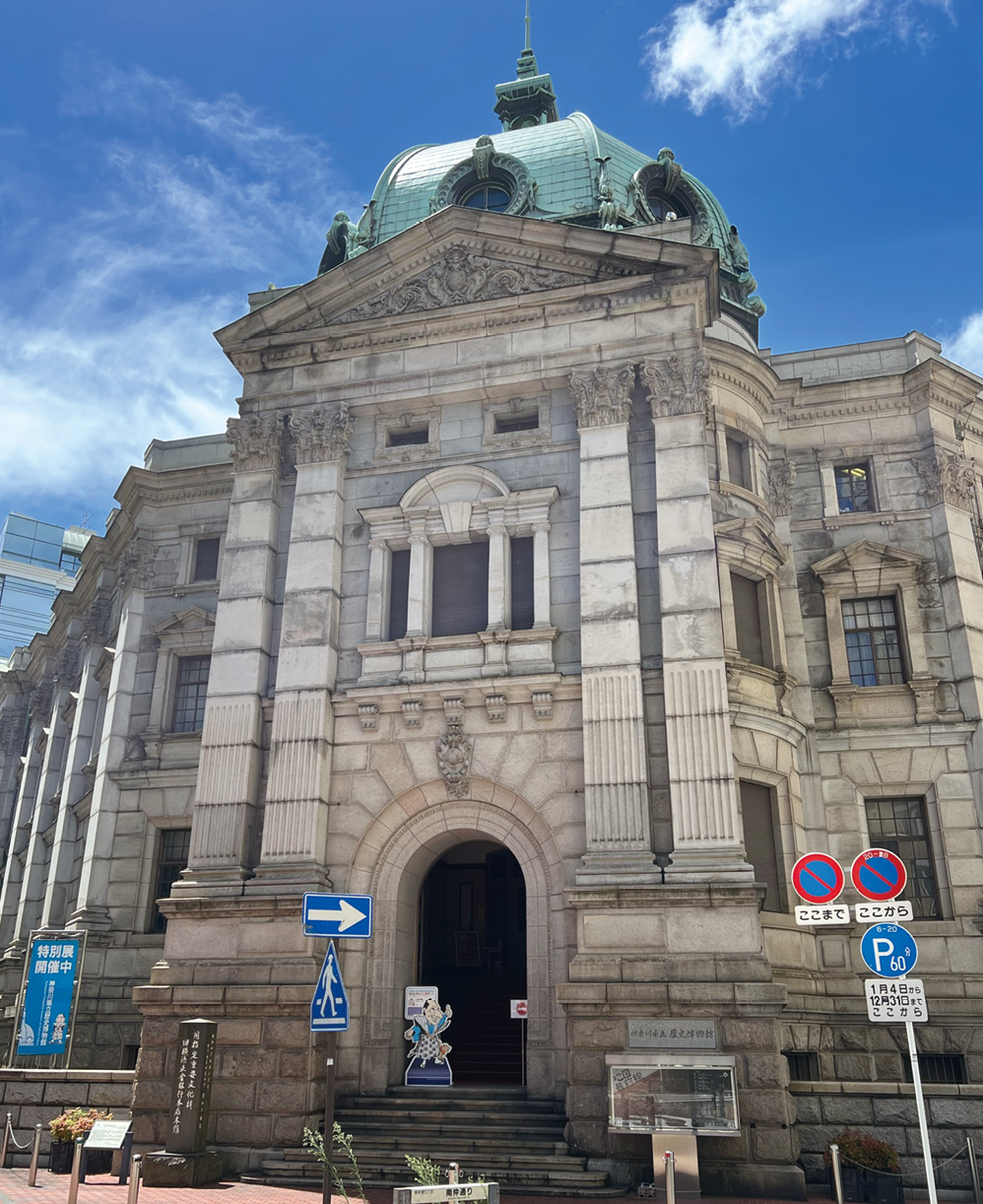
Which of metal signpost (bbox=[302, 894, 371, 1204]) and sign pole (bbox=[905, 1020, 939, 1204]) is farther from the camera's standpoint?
metal signpost (bbox=[302, 894, 371, 1204])

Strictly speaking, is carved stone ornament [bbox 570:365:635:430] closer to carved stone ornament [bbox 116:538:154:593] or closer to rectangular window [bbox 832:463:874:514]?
rectangular window [bbox 832:463:874:514]

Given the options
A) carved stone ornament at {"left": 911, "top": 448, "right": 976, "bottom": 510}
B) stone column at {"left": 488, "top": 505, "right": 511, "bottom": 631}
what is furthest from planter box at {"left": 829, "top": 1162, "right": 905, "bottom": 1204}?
carved stone ornament at {"left": 911, "top": 448, "right": 976, "bottom": 510}

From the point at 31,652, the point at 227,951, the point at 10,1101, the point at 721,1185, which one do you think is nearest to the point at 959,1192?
the point at 721,1185

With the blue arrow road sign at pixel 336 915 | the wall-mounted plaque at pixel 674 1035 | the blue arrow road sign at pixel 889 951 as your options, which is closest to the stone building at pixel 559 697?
the wall-mounted plaque at pixel 674 1035

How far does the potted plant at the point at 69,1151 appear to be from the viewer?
21.0 metres

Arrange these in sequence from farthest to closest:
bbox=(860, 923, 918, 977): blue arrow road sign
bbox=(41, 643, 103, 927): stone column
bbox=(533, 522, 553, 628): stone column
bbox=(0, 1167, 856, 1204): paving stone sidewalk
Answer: bbox=(41, 643, 103, 927): stone column
bbox=(533, 522, 553, 628): stone column
bbox=(0, 1167, 856, 1204): paving stone sidewalk
bbox=(860, 923, 918, 977): blue arrow road sign

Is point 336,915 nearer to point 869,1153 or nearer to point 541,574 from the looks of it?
point 869,1153

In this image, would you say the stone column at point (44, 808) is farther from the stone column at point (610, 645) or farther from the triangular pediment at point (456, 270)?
the stone column at point (610, 645)

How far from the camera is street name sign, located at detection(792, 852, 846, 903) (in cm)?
1521

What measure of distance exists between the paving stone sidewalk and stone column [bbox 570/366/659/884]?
555cm

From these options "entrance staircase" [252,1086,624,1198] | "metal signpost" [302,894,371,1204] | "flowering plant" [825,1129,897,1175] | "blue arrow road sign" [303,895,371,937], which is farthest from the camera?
"entrance staircase" [252,1086,624,1198]

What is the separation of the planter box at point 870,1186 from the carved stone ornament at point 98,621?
28637 millimetres

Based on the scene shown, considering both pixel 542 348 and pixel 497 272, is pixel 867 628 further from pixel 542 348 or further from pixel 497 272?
pixel 497 272

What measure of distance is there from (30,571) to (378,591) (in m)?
108
